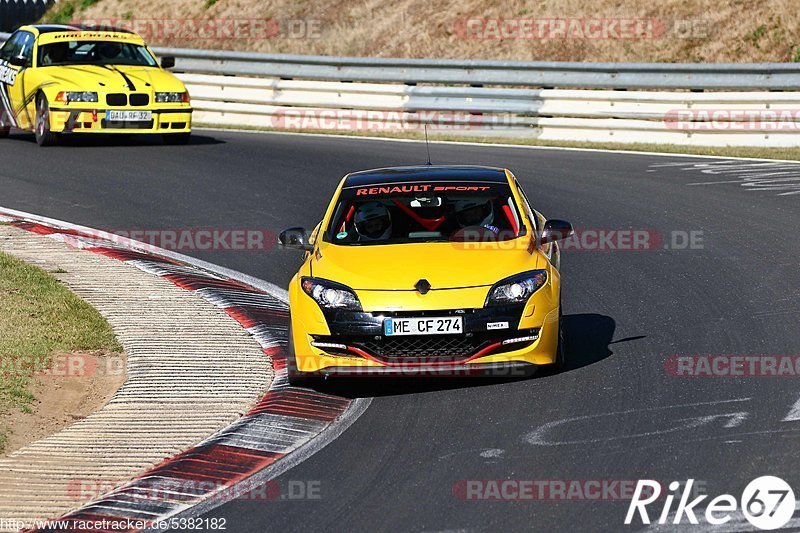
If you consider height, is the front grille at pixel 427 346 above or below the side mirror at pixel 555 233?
below

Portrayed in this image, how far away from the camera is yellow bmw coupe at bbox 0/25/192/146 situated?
1877 cm

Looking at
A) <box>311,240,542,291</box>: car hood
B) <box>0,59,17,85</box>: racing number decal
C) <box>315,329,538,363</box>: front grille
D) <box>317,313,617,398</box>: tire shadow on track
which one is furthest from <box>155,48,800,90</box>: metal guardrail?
<box>315,329,538,363</box>: front grille

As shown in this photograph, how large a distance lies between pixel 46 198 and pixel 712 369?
9.05 m

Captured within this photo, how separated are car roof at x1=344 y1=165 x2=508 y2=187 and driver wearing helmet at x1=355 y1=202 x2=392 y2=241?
239 mm

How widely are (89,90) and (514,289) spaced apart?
1169 cm

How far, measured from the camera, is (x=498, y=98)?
20.8 m

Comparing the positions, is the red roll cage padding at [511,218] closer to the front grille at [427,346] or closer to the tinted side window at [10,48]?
the front grille at [427,346]

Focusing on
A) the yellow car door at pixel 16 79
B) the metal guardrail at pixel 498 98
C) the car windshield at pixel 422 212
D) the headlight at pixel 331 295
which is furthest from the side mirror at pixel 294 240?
the yellow car door at pixel 16 79

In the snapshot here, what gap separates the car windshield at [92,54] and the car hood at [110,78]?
Answer: 29cm

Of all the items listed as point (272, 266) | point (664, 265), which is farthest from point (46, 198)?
point (664, 265)

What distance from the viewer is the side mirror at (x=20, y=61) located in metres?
19.5

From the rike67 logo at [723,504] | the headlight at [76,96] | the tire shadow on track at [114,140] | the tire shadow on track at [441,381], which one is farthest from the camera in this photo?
the tire shadow on track at [114,140]

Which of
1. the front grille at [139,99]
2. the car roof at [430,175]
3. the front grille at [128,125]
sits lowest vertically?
the car roof at [430,175]

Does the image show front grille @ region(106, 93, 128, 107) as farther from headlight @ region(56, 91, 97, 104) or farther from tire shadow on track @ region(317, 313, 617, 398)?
tire shadow on track @ region(317, 313, 617, 398)
